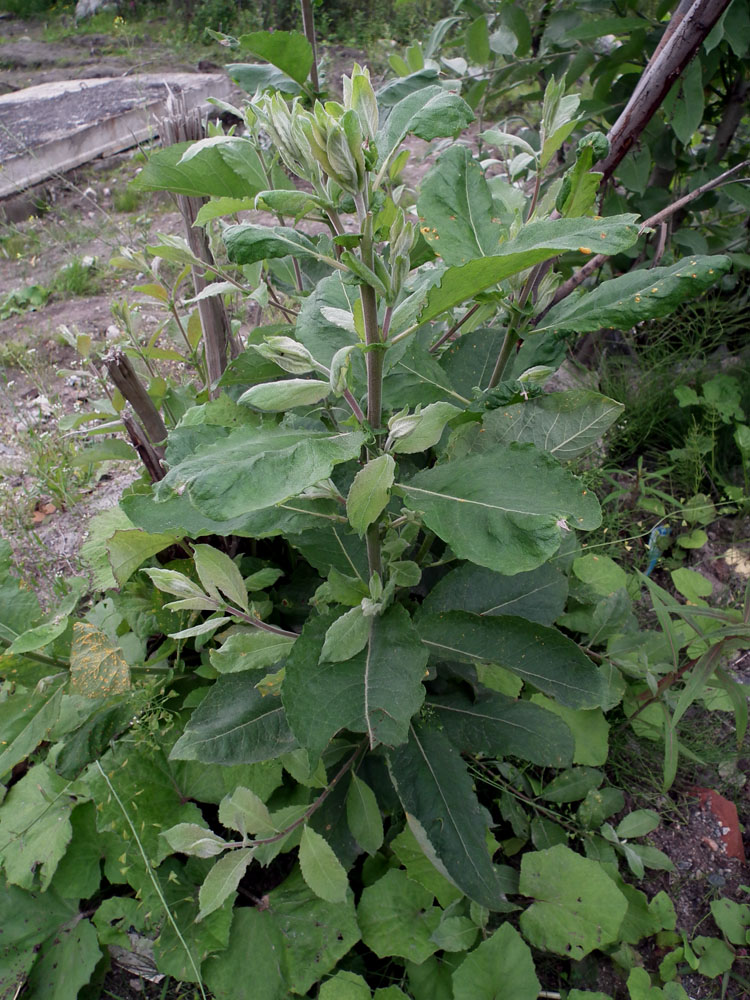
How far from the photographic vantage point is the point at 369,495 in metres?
0.94

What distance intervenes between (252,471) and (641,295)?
0.71m

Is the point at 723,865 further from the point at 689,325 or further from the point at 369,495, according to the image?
the point at 689,325

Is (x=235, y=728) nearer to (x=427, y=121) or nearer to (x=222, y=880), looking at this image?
(x=222, y=880)

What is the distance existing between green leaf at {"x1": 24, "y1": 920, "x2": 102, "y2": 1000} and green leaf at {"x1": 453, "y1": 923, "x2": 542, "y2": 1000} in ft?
2.86

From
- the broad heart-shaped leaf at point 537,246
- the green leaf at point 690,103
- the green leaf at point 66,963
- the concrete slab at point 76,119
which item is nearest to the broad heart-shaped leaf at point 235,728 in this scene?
the green leaf at point 66,963

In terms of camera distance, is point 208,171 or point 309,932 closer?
point 208,171

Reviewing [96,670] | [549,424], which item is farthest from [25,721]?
[549,424]

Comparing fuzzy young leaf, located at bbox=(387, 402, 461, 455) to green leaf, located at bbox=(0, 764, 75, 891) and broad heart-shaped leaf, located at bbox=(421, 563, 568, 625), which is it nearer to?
broad heart-shaped leaf, located at bbox=(421, 563, 568, 625)

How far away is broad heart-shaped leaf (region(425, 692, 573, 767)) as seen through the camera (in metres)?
1.31

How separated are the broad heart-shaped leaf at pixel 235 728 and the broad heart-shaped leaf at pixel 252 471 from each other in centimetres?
64

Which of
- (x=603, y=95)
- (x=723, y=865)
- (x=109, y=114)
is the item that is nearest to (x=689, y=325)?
(x=603, y=95)

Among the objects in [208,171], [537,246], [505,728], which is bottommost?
[505,728]

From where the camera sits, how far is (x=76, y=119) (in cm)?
704

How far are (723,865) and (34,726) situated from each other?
1.81 metres
